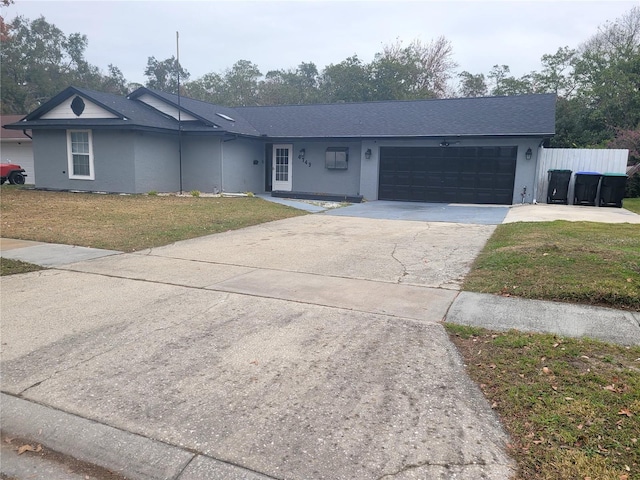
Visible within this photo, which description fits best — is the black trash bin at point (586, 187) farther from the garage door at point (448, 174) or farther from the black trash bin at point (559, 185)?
the garage door at point (448, 174)

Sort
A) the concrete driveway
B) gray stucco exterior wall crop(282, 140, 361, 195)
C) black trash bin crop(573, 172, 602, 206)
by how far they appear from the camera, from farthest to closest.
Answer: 1. gray stucco exterior wall crop(282, 140, 361, 195)
2. black trash bin crop(573, 172, 602, 206)
3. the concrete driveway

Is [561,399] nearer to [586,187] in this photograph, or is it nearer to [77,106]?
[586,187]

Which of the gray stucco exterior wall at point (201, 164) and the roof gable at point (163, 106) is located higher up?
the roof gable at point (163, 106)

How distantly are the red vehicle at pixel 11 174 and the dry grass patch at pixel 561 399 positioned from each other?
83.3ft

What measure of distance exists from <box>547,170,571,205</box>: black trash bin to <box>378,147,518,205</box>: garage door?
1.34 meters

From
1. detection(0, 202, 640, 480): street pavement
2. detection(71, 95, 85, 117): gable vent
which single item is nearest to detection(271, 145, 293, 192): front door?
detection(71, 95, 85, 117): gable vent

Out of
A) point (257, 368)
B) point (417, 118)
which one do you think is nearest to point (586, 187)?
point (417, 118)

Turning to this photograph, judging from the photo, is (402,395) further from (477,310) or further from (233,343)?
(477,310)

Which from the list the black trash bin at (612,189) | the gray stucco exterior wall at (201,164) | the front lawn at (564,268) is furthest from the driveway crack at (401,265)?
the gray stucco exterior wall at (201,164)

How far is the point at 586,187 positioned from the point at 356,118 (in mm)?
9737

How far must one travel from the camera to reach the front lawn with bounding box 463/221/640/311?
536 cm

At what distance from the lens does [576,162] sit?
17.3m

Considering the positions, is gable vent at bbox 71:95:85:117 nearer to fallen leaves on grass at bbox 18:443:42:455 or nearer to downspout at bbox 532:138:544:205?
downspout at bbox 532:138:544:205

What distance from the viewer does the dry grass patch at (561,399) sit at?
2.50 meters
